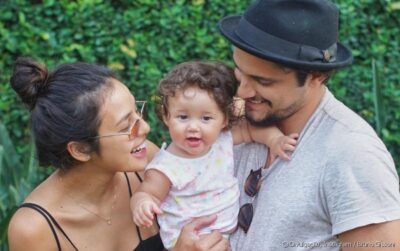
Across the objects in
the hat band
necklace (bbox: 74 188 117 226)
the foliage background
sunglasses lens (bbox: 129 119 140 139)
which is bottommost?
the foliage background

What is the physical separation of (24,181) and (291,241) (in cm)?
184

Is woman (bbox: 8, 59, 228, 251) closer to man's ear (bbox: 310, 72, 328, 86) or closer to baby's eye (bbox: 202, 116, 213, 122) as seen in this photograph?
baby's eye (bbox: 202, 116, 213, 122)

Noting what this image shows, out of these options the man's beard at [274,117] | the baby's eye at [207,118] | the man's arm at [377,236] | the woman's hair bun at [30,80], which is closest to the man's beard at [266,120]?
the man's beard at [274,117]

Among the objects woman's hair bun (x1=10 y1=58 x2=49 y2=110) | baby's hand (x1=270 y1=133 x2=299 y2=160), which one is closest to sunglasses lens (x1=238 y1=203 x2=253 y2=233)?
baby's hand (x1=270 y1=133 x2=299 y2=160)

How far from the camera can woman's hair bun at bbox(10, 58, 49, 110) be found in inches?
117

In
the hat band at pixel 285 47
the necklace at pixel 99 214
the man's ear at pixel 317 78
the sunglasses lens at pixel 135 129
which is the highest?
the hat band at pixel 285 47

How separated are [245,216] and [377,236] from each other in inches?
23.4

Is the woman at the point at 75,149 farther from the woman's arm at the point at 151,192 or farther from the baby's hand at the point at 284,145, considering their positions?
the baby's hand at the point at 284,145

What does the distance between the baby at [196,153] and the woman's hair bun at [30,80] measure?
0.48m

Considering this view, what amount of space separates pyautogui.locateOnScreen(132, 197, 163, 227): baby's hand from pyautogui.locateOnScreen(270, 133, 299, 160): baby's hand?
519 millimetres

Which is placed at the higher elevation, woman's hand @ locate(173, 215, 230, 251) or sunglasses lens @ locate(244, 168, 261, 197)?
sunglasses lens @ locate(244, 168, 261, 197)

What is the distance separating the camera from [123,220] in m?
3.24

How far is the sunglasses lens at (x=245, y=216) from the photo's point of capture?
9.80 feet

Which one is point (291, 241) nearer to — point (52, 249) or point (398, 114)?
point (52, 249)
